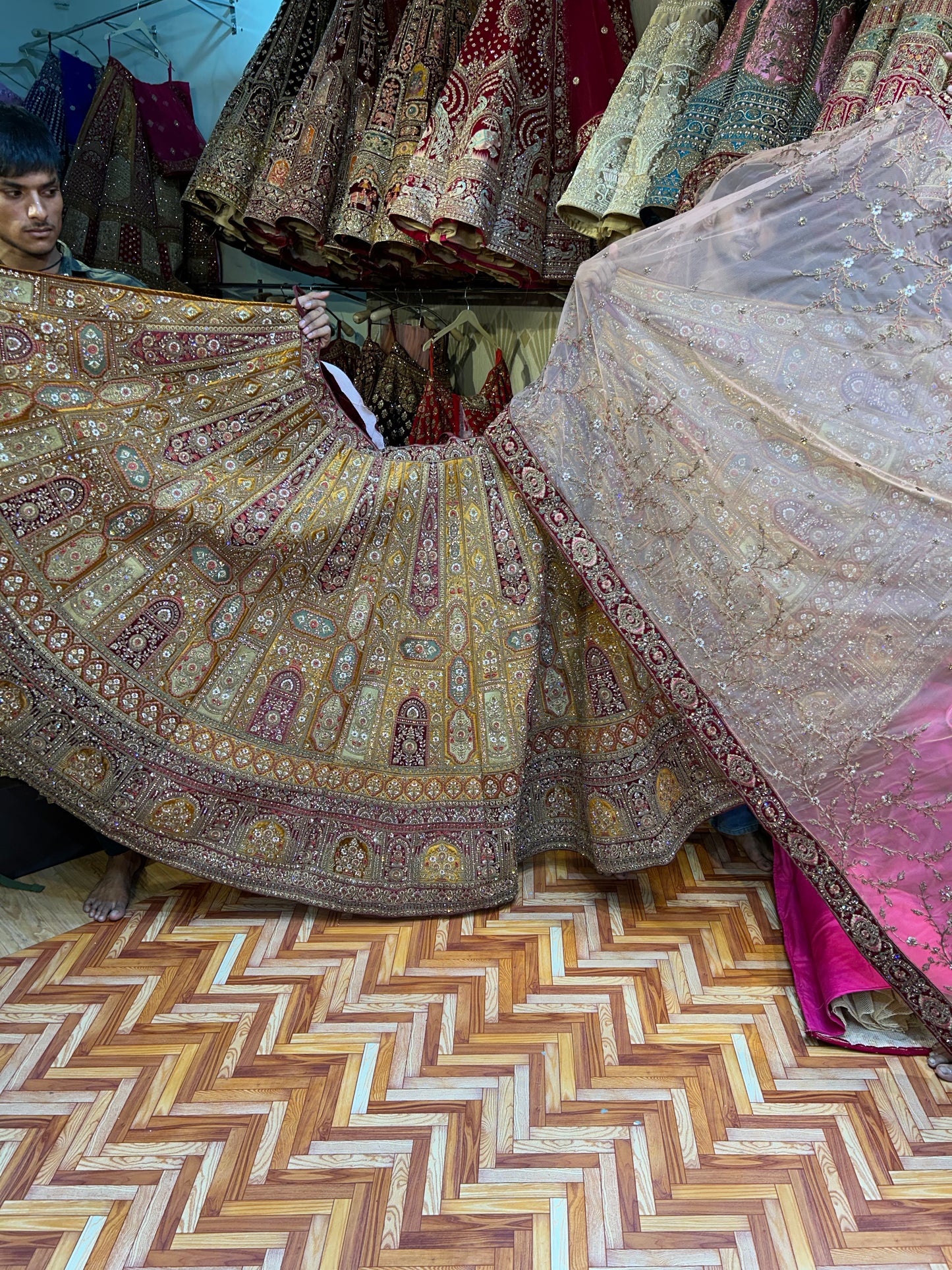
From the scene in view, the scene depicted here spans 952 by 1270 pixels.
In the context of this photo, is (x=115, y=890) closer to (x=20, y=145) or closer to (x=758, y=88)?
(x=20, y=145)

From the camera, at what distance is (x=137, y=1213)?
137 centimetres

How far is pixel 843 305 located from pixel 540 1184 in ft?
5.15

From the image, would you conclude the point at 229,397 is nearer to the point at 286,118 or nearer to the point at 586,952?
the point at 286,118

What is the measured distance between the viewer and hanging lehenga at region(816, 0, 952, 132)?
5.66 ft

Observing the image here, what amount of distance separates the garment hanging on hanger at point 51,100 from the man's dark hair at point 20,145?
3.24 feet

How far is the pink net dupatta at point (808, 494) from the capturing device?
1603 mm

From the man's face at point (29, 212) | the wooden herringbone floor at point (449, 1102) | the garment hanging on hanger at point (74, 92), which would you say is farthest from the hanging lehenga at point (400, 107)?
the wooden herringbone floor at point (449, 1102)

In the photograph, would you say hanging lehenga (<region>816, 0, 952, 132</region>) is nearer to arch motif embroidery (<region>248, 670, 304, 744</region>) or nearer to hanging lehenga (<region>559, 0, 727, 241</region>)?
hanging lehenga (<region>559, 0, 727, 241</region>)

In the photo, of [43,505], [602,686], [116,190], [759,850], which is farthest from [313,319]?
[759,850]

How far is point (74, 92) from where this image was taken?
309 cm

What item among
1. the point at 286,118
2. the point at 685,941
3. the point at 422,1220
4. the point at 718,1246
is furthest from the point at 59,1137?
the point at 286,118

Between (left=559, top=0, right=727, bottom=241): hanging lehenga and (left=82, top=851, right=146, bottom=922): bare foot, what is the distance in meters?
1.80

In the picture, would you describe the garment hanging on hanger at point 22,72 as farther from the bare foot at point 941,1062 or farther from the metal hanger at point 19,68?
the bare foot at point 941,1062

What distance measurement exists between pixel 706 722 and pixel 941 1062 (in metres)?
0.71
